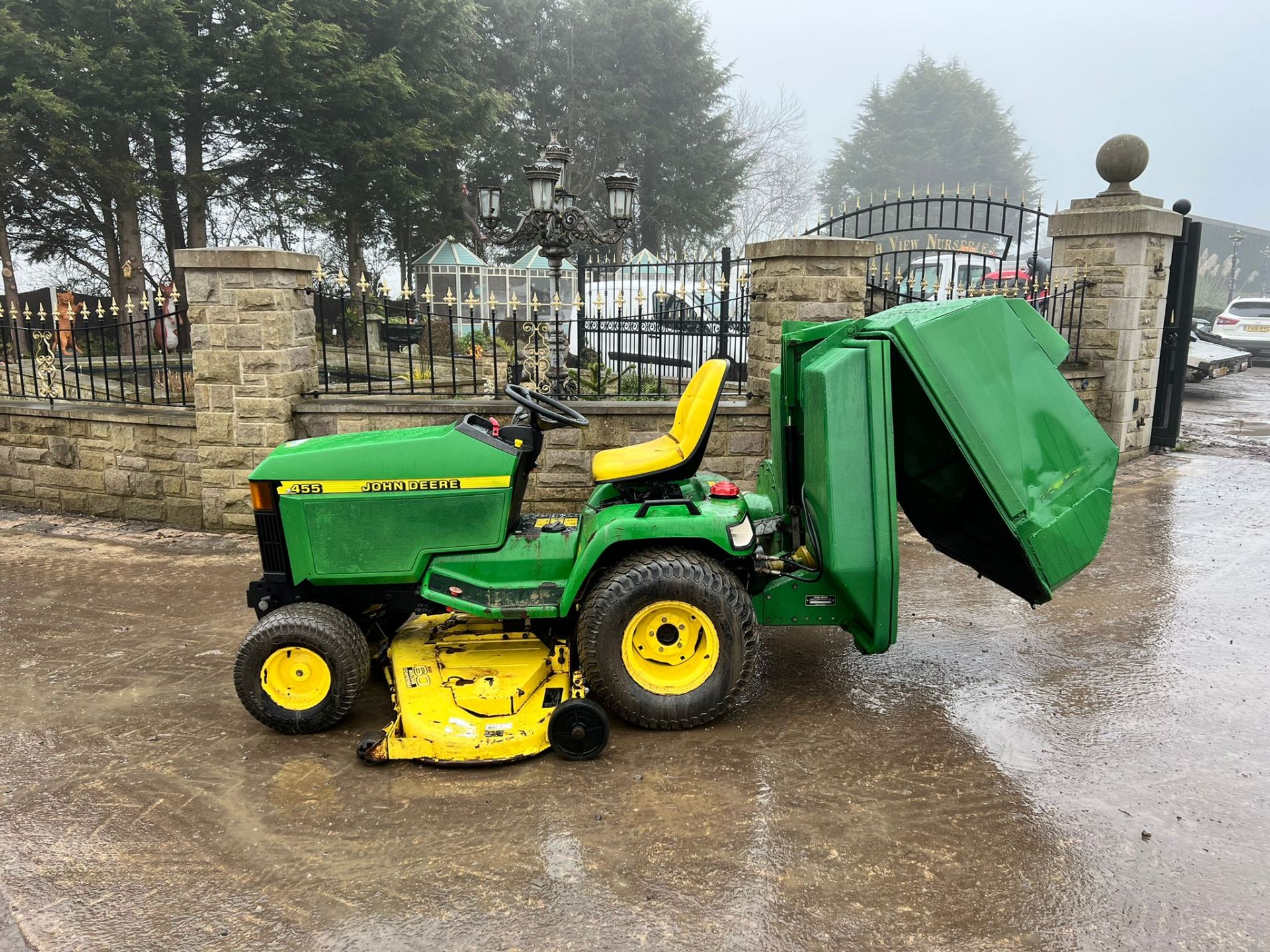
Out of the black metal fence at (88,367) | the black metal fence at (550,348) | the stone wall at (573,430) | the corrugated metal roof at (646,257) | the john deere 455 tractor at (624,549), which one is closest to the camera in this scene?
the john deere 455 tractor at (624,549)

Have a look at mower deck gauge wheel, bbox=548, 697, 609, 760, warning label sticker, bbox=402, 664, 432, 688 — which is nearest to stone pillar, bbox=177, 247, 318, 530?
warning label sticker, bbox=402, 664, 432, 688

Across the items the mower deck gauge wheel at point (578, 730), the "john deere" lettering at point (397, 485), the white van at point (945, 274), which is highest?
the white van at point (945, 274)

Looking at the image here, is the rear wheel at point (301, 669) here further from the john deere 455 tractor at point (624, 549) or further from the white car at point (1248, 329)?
the white car at point (1248, 329)

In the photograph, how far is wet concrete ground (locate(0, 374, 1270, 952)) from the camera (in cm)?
243

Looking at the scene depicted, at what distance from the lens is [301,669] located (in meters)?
3.46

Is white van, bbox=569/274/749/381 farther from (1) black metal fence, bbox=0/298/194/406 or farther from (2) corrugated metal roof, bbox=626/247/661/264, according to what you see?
(1) black metal fence, bbox=0/298/194/406

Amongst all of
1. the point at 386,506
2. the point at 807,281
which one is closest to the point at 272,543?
the point at 386,506

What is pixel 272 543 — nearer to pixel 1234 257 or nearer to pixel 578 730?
pixel 578 730

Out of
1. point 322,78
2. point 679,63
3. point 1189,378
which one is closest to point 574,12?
point 679,63

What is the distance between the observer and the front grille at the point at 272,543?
3551mm

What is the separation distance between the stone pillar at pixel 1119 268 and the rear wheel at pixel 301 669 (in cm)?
775

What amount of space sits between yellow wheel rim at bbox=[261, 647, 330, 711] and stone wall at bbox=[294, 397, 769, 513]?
3.10m

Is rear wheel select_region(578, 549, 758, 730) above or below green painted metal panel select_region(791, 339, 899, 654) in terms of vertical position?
below

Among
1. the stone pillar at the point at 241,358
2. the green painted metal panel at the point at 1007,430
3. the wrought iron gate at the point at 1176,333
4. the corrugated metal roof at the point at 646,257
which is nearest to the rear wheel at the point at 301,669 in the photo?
the green painted metal panel at the point at 1007,430
